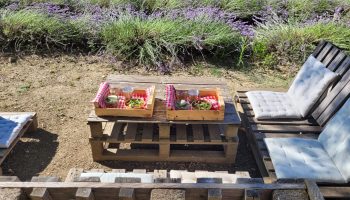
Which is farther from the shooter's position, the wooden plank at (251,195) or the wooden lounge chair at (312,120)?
the wooden lounge chair at (312,120)

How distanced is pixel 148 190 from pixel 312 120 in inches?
94.7

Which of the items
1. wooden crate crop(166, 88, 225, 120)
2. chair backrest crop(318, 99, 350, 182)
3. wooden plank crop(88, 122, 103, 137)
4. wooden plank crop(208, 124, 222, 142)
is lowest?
wooden plank crop(88, 122, 103, 137)

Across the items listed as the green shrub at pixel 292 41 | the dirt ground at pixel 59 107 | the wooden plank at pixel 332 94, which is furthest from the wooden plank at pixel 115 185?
the green shrub at pixel 292 41

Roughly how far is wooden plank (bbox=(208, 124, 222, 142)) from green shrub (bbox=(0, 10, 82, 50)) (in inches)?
131

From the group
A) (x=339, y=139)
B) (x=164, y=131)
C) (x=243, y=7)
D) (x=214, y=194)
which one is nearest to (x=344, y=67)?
(x=339, y=139)

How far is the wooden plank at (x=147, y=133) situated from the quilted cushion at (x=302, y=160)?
112 centimetres

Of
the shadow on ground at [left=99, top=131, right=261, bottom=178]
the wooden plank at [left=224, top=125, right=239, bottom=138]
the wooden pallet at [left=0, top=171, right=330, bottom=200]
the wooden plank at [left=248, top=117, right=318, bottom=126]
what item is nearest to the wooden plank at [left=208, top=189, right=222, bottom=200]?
the wooden pallet at [left=0, top=171, right=330, bottom=200]

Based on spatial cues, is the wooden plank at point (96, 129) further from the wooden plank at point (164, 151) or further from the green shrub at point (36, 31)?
the green shrub at point (36, 31)

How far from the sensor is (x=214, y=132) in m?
3.64

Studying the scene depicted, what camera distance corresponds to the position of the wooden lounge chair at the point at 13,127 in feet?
11.2

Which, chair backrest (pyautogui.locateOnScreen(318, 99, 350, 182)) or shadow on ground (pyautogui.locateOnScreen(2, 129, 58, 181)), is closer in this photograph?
chair backrest (pyautogui.locateOnScreen(318, 99, 350, 182))

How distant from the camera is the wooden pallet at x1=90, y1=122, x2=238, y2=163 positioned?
350 cm

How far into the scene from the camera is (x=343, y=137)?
3051mm

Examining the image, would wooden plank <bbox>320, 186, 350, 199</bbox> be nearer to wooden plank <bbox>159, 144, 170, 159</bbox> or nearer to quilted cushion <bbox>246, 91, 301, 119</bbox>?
quilted cushion <bbox>246, 91, 301, 119</bbox>
